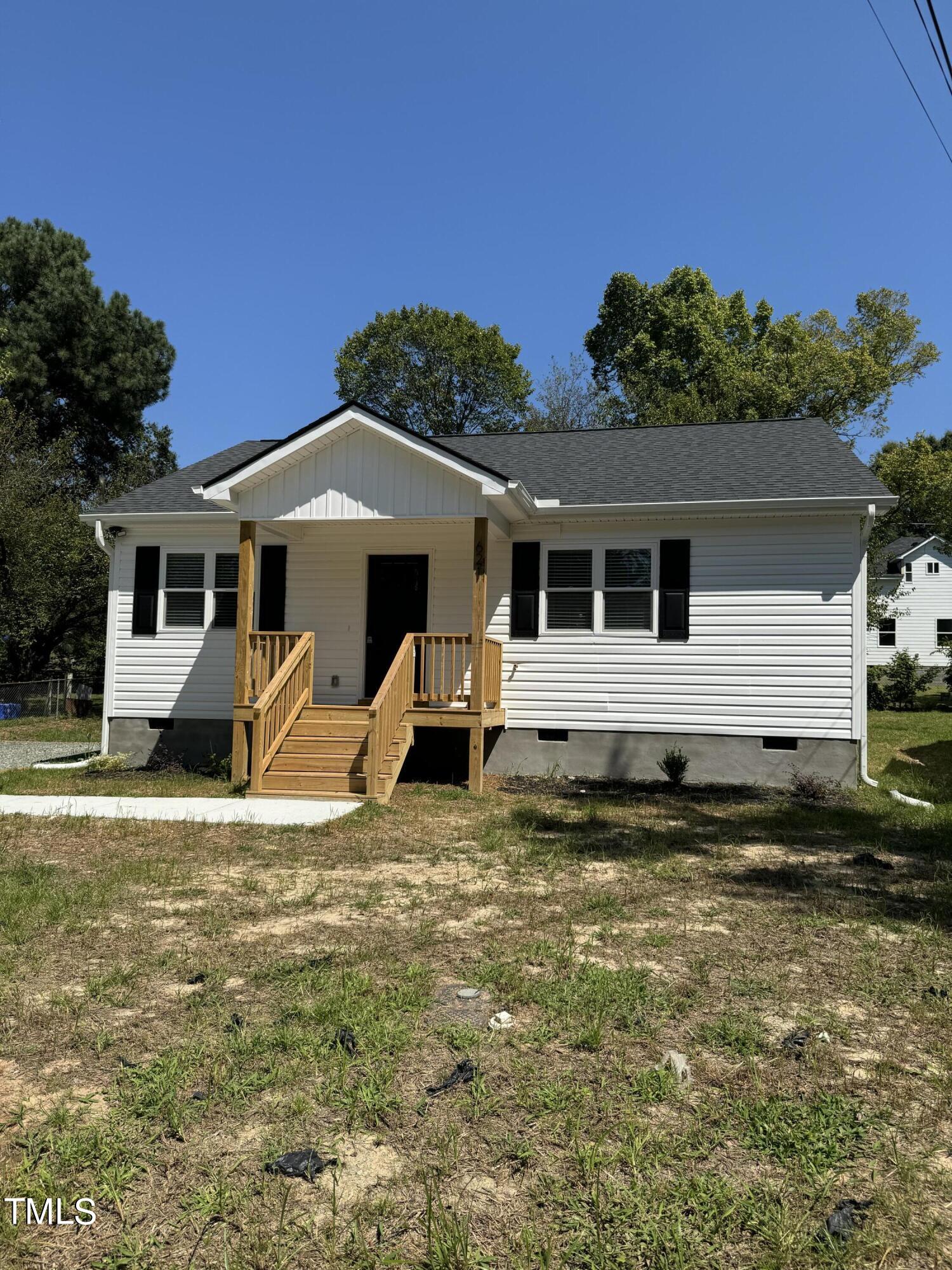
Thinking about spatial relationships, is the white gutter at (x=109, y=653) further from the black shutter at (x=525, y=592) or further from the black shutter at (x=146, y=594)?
the black shutter at (x=525, y=592)

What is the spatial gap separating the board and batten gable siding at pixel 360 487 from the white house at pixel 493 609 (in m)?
0.03

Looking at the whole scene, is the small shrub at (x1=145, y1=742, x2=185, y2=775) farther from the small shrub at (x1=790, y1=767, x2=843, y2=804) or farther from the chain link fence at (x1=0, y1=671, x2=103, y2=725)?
the small shrub at (x1=790, y1=767, x2=843, y2=804)

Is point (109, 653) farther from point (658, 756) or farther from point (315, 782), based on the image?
point (658, 756)

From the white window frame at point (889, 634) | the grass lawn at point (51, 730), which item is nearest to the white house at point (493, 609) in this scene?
the grass lawn at point (51, 730)

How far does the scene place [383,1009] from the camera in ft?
12.0

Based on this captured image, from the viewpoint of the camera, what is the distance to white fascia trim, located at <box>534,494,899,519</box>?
10594 millimetres

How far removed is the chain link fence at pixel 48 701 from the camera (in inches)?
776

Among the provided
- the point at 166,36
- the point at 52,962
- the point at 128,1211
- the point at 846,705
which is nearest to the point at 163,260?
the point at 166,36

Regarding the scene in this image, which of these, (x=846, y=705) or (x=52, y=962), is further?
(x=846, y=705)

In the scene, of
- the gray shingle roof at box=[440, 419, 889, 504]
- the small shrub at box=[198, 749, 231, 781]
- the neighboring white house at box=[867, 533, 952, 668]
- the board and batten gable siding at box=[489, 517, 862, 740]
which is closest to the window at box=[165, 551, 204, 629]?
the small shrub at box=[198, 749, 231, 781]

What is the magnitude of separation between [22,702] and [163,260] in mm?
10685

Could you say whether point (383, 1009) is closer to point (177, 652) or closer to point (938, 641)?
point (177, 652)

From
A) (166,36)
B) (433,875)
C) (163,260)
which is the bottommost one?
(433,875)

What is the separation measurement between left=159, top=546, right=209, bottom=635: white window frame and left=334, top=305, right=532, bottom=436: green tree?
1014 inches
